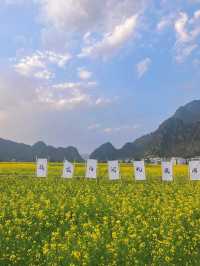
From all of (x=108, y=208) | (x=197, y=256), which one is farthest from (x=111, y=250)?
(x=108, y=208)

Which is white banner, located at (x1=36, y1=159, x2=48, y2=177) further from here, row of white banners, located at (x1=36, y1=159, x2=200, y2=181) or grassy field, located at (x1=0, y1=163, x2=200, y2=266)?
grassy field, located at (x1=0, y1=163, x2=200, y2=266)

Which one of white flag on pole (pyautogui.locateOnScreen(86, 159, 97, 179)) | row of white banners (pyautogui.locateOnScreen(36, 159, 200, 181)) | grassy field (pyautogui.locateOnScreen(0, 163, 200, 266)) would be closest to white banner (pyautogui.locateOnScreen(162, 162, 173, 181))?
row of white banners (pyautogui.locateOnScreen(36, 159, 200, 181))

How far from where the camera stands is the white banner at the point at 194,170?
1302 inches

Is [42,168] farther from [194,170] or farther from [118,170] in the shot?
[194,170]

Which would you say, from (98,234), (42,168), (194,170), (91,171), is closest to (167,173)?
(194,170)

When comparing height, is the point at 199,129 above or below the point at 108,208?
above

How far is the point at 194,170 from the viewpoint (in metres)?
33.3

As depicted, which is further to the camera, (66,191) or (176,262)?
(66,191)

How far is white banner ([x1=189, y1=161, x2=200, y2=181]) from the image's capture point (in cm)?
3306

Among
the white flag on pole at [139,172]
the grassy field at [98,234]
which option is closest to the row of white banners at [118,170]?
the white flag on pole at [139,172]

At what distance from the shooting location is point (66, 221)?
1672 cm

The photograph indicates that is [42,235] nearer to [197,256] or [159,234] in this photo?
[159,234]

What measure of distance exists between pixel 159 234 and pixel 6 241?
4461 millimetres

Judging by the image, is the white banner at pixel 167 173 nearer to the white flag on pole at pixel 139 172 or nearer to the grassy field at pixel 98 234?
the white flag on pole at pixel 139 172
